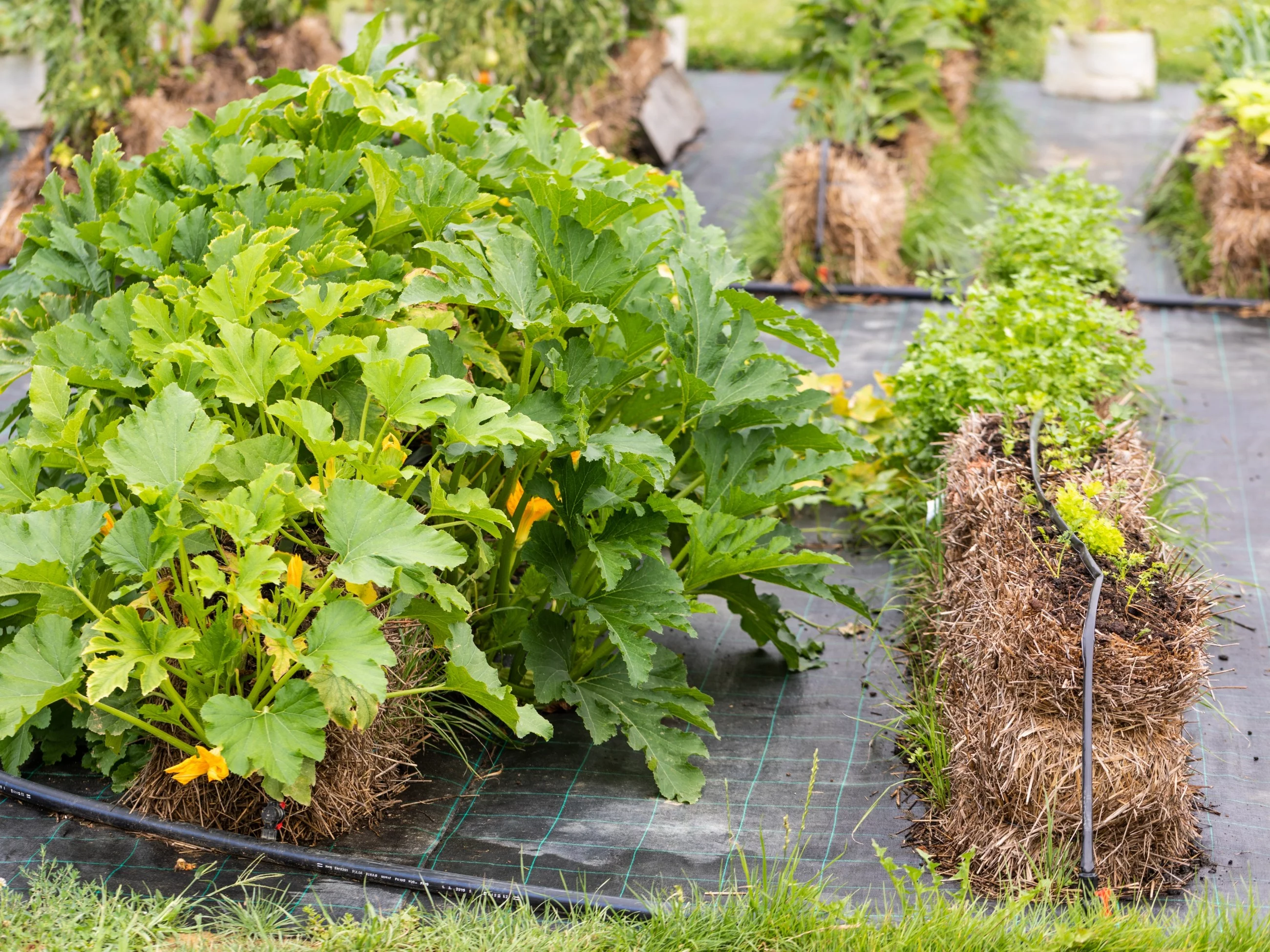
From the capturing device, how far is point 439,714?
334cm

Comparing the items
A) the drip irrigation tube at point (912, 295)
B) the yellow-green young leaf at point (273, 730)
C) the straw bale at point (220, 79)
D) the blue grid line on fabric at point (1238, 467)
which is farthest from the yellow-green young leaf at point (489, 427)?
the straw bale at point (220, 79)

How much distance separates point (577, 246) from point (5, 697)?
5.19 ft

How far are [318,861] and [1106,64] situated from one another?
895 centimetres

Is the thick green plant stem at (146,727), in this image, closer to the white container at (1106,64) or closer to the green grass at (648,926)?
the green grass at (648,926)

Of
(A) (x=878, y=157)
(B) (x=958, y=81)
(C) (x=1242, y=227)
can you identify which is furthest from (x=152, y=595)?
(B) (x=958, y=81)

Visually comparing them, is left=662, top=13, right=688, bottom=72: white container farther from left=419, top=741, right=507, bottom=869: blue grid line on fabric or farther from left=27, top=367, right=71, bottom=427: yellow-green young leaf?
left=27, top=367, right=71, bottom=427: yellow-green young leaf

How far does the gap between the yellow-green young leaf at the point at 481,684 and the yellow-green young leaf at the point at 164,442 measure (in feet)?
2.15

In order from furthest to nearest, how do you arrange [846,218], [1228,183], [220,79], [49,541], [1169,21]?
[1169,21]
[220,79]
[846,218]
[1228,183]
[49,541]

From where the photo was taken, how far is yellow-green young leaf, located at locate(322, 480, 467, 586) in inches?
101

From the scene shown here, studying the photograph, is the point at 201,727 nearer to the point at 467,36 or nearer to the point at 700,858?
the point at 700,858

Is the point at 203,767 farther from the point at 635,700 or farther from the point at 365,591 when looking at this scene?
the point at 635,700

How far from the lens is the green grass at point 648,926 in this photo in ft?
8.39

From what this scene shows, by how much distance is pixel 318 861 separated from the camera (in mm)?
2838

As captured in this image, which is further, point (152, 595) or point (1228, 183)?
point (1228, 183)
